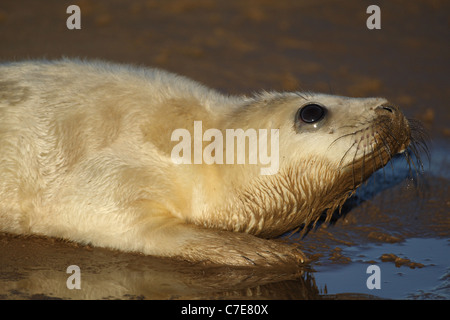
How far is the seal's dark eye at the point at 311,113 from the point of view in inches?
187

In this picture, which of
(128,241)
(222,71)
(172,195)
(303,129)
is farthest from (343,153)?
(222,71)

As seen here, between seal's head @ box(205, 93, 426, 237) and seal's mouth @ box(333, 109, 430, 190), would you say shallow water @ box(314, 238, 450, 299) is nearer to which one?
seal's head @ box(205, 93, 426, 237)

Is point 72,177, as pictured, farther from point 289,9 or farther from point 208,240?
point 289,9

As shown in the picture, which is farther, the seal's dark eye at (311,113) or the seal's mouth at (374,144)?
the seal's dark eye at (311,113)

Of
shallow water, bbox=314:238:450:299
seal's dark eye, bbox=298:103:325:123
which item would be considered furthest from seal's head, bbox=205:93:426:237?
shallow water, bbox=314:238:450:299

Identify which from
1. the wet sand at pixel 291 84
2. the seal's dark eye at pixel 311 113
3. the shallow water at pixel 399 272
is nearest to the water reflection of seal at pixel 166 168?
the seal's dark eye at pixel 311 113

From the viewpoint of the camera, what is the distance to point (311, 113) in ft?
15.7

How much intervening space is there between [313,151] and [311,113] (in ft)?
0.84

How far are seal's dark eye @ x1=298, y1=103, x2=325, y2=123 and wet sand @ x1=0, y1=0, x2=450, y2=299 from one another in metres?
1.00

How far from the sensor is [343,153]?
4609 millimetres

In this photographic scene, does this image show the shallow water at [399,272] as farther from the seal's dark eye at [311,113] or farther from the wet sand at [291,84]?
the seal's dark eye at [311,113]

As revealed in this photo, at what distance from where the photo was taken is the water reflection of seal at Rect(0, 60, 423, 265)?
470 centimetres

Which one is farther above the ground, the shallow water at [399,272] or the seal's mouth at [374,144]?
the seal's mouth at [374,144]

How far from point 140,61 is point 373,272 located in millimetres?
5273
